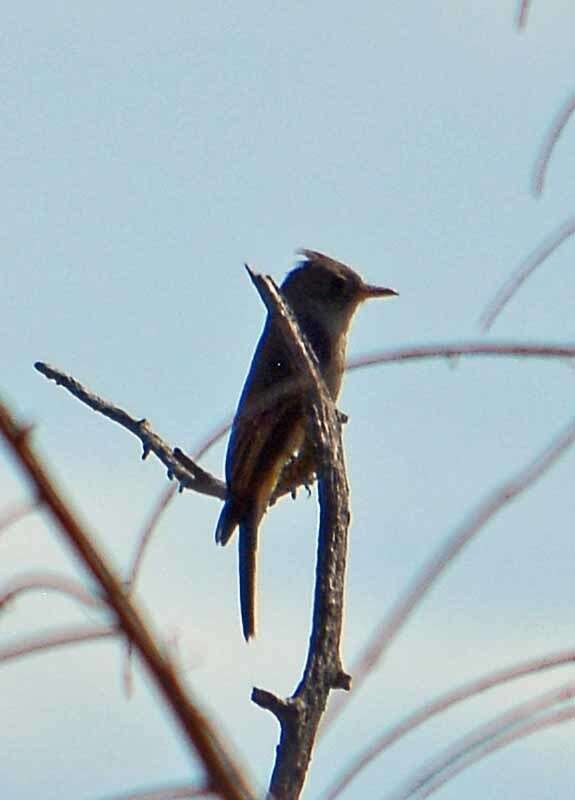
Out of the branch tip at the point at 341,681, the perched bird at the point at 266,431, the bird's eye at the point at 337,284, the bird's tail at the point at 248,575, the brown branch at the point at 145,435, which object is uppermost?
the bird's eye at the point at 337,284

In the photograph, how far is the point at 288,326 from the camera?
8.90 ft

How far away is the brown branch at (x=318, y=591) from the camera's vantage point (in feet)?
7.08

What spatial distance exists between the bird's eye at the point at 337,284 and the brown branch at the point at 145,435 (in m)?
4.06

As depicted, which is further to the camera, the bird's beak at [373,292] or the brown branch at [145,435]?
the bird's beak at [373,292]

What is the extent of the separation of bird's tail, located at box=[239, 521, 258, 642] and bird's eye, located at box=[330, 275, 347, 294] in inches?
120

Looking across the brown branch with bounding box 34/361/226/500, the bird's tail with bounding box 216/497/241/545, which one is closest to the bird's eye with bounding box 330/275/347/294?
the bird's tail with bounding box 216/497/241/545

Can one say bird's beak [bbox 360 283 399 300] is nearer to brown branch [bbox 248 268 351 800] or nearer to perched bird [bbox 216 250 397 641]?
perched bird [bbox 216 250 397 641]

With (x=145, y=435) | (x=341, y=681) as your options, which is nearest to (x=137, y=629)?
(x=341, y=681)

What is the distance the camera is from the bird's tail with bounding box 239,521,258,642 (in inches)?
212

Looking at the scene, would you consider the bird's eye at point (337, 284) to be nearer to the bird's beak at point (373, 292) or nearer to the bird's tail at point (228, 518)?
the bird's beak at point (373, 292)

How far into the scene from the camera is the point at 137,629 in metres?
0.62

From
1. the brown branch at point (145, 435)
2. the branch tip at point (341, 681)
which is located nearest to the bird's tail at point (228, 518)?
the brown branch at point (145, 435)

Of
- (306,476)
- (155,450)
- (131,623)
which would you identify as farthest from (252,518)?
(131,623)

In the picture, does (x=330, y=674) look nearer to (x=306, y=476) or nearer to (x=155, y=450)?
(x=155, y=450)
